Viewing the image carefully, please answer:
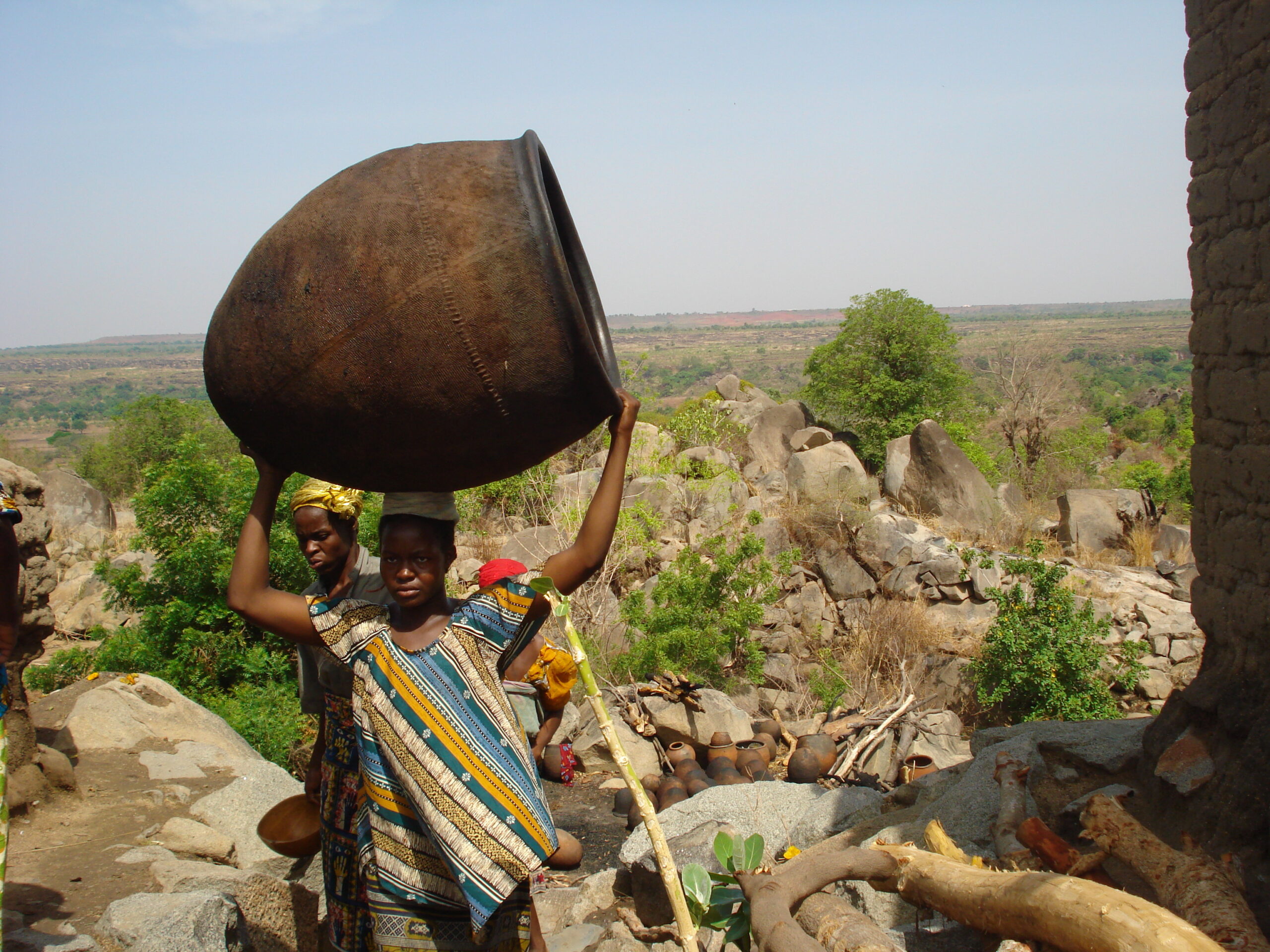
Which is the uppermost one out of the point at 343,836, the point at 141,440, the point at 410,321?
the point at 410,321

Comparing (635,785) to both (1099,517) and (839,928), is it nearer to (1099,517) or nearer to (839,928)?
(839,928)

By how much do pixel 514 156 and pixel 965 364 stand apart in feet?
130

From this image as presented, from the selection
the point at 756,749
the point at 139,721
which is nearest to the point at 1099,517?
the point at 756,749

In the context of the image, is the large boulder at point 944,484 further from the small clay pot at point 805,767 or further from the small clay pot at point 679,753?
the small clay pot at point 679,753

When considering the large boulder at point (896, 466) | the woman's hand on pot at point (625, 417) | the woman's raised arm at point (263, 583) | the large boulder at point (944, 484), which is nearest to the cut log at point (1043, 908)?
the woman's hand on pot at point (625, 417)

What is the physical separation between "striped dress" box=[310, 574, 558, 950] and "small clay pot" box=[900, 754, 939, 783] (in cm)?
599

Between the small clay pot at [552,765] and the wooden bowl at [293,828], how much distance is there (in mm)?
4446

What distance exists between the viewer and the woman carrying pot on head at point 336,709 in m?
1.95

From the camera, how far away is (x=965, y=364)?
38062mm

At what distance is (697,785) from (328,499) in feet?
15.6

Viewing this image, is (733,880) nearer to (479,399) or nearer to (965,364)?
(479,399)

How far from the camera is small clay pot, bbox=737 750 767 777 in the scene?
702 cm

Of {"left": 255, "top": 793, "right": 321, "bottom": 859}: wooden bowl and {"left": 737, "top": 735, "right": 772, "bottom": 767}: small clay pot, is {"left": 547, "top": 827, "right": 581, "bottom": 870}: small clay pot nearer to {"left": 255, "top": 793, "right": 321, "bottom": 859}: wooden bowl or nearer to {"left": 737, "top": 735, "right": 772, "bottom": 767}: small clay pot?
{"left": 255, "top": 793, "right": 321, "bottom": 859}: wooden bowl

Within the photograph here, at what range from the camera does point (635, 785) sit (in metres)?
1.97
